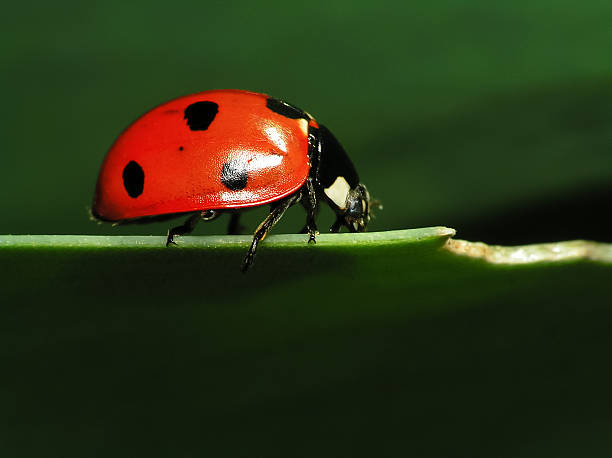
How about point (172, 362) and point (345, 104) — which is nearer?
point (172, 362)

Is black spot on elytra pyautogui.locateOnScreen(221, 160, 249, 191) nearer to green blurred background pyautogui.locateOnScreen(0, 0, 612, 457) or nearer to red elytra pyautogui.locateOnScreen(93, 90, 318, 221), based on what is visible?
red elytra pyautogui.locateOnScreen(93, 90, 318, 221)

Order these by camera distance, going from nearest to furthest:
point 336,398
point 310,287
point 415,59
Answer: point 310,287 < point 336,398 < point 415,59

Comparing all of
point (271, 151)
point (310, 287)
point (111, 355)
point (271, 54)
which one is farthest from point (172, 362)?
point (271, 54)

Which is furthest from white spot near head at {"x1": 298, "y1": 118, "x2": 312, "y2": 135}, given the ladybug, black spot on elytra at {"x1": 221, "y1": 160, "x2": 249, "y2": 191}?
black spot on elytra at {"x1": 221, "y1": 160, "x2": 249, "y2": 191}

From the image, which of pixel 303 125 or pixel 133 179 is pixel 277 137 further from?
pixel 133 179

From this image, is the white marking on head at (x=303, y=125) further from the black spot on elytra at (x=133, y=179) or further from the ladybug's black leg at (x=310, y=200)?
the black spot on elytra at (x=133, y=179)

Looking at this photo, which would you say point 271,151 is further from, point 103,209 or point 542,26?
point 542,26

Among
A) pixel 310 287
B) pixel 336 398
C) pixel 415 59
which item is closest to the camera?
pixel 310 287
